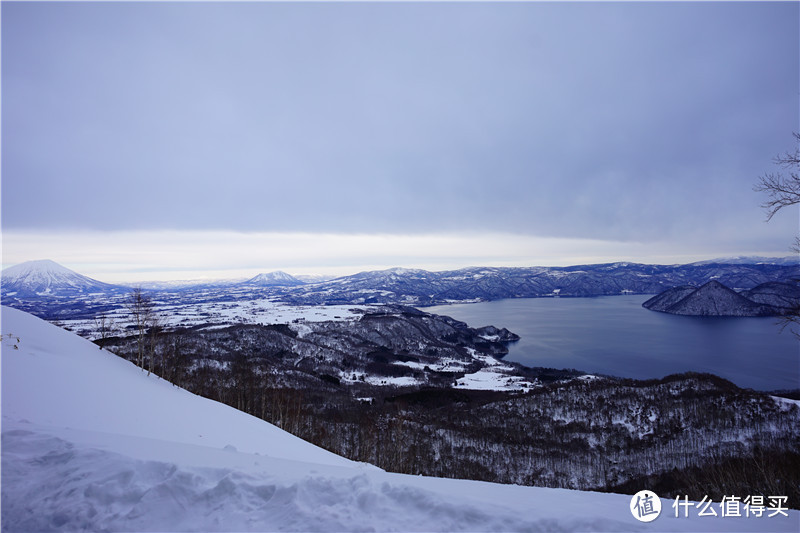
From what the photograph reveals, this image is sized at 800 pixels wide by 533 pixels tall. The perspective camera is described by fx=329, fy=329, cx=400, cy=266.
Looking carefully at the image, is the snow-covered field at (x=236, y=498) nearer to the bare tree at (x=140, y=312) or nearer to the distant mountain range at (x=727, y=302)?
the bare tree at (x=140, y=312)

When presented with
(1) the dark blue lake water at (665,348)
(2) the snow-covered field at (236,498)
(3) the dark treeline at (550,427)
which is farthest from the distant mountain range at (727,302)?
(2) the snow-covered field at (236,498)

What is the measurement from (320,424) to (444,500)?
142ft

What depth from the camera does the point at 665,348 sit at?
115m

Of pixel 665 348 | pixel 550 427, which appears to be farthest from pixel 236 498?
pixel 665 348

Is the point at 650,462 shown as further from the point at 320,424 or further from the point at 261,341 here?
the point at 261,341

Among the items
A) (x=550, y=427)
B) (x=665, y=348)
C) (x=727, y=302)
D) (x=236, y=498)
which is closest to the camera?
(x=236, y=498)

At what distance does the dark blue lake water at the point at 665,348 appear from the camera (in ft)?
297

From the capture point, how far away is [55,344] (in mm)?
18266

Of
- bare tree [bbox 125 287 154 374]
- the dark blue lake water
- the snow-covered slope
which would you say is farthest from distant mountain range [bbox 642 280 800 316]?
bare tree [bbox 125 287 154 374]

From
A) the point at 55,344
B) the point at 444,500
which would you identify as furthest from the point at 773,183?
the point at 55,344

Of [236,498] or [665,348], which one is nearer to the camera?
[236,498]

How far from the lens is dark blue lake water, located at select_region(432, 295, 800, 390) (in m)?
90.5

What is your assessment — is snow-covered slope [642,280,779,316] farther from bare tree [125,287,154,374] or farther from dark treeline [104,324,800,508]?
bare tree [125,287,154,374]

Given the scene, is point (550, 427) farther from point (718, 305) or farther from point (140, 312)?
point (718, 305)
